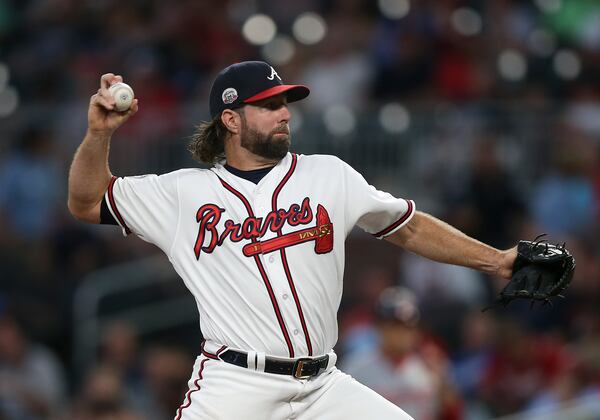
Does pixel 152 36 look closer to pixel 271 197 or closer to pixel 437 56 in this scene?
pixel 437 56

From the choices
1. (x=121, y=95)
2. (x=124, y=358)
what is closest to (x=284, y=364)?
(x=121, y=95)

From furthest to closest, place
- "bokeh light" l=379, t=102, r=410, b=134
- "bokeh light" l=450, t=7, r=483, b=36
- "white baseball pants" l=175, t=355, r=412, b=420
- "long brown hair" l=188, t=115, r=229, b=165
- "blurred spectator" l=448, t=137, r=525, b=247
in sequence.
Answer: "bokeh light" l=450, t=7, r=483, b=36 → "bokeh light" l=379, t=102, r=410, b=134 → "blurred spectator" l=448, t=137, r=525, b=247 → "long brown hair" l=188, t=115, r=229, b=165 → "white baseball pants" l=175, t=355, r=412, b=420

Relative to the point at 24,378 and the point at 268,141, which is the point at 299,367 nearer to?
the point at 268,141

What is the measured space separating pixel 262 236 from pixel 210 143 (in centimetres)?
67

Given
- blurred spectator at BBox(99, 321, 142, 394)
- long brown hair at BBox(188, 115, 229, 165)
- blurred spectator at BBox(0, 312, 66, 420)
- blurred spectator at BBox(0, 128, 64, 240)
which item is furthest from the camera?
blurred spectator at BBox(0, 128, 64, 240)

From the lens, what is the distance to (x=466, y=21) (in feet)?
39.4

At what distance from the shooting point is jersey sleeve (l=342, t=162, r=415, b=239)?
532cm

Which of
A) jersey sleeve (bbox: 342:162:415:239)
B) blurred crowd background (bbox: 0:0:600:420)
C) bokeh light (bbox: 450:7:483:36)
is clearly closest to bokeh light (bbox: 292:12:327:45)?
blurred crowd background (bbox: 0:0:600:420)

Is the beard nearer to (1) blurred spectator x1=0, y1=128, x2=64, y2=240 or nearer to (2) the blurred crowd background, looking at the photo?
(2) the blurred crowd background

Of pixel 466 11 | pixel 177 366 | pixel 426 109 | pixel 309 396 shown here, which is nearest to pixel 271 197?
pixel 309 396

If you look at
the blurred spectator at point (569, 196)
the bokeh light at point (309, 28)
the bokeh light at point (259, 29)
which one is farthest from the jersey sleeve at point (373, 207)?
the bokeh light at point (259, 29)

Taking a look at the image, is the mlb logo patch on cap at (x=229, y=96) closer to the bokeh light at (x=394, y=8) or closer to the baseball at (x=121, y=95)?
the baseball at (x=121, y=95)

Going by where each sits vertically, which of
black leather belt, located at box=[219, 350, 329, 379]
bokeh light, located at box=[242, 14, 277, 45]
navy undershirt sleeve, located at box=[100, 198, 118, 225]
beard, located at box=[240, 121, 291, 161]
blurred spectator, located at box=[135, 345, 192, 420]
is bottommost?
blurred spectator, located at box=[135, 345, 192, 420]

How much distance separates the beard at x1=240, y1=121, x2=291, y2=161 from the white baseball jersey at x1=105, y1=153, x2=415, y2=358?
96 mm
